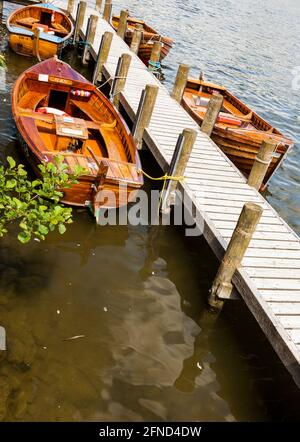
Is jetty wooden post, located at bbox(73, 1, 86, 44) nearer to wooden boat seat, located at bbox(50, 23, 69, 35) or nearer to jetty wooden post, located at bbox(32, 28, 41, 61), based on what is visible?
wooden boat seat, located at bbox(50, 23, 69, 35)

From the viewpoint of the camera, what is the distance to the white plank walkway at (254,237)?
6.18 meters

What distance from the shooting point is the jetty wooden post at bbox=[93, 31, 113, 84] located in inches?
637

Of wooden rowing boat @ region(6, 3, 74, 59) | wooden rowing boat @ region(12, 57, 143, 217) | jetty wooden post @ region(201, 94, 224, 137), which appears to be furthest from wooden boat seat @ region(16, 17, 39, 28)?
jetty wooden post @ region(201, 94, 224, 137)

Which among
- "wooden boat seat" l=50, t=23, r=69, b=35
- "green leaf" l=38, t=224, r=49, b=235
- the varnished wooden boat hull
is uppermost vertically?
"green leaf" l=38, t=224, r=49, b=235

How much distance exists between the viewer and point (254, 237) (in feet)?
27.0

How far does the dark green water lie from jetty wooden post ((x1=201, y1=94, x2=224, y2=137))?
403 cm

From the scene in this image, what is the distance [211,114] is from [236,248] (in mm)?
6351

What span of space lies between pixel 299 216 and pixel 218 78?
1552 centimetres

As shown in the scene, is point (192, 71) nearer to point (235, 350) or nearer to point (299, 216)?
point (299, 216)

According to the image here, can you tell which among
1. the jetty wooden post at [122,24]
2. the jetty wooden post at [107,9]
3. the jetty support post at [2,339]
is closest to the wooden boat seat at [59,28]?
the jetty wooden post at [122,24]

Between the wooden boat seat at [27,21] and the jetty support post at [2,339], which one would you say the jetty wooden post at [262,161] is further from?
the wooden boat seat at [27,21]

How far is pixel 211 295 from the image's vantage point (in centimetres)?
766

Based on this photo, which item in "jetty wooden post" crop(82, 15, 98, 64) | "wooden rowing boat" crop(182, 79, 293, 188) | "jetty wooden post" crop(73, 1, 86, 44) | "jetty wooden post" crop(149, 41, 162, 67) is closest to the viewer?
"wooden rowing boat" crop(182, 79, 293, 188)

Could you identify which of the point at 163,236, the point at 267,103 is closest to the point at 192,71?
the point at 267,103
